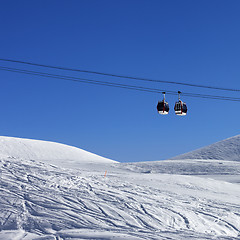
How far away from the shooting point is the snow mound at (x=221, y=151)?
63969 millimetres

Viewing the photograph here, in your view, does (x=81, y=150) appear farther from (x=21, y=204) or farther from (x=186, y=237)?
(x=186, y=237)

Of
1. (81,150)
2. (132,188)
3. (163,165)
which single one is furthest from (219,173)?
(81,150)

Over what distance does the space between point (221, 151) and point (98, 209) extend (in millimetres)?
56984

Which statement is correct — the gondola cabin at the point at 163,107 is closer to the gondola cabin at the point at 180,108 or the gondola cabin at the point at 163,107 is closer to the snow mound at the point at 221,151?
the gondola cabin at the point at 180,108

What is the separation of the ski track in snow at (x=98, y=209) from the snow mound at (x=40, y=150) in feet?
112

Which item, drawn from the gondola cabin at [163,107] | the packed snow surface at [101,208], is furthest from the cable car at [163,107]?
the packed snow surface at [101,208]

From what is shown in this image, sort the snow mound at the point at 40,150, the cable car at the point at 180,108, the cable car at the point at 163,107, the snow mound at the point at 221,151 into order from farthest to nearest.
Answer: the snow mound at the point at 221,151 → the snow mound at the point at 40,150 → the cable car at the point at 180,108 → the cable car at the point at 163,107

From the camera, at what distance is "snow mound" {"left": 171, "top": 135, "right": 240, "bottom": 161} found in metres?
64.0

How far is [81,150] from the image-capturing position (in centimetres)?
6531

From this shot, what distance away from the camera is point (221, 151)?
219 feet

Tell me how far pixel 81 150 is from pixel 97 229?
54.2m

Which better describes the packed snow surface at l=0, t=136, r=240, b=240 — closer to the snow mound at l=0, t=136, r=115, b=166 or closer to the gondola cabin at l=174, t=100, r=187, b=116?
the gondola cabin at l=174, t=100, r=187, b=116

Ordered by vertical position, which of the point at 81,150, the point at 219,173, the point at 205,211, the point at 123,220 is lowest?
the point at 123,220

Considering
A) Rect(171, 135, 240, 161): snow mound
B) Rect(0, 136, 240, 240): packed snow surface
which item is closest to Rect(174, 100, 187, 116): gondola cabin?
Rect(0, 136, 240, 240): packed snow surface
